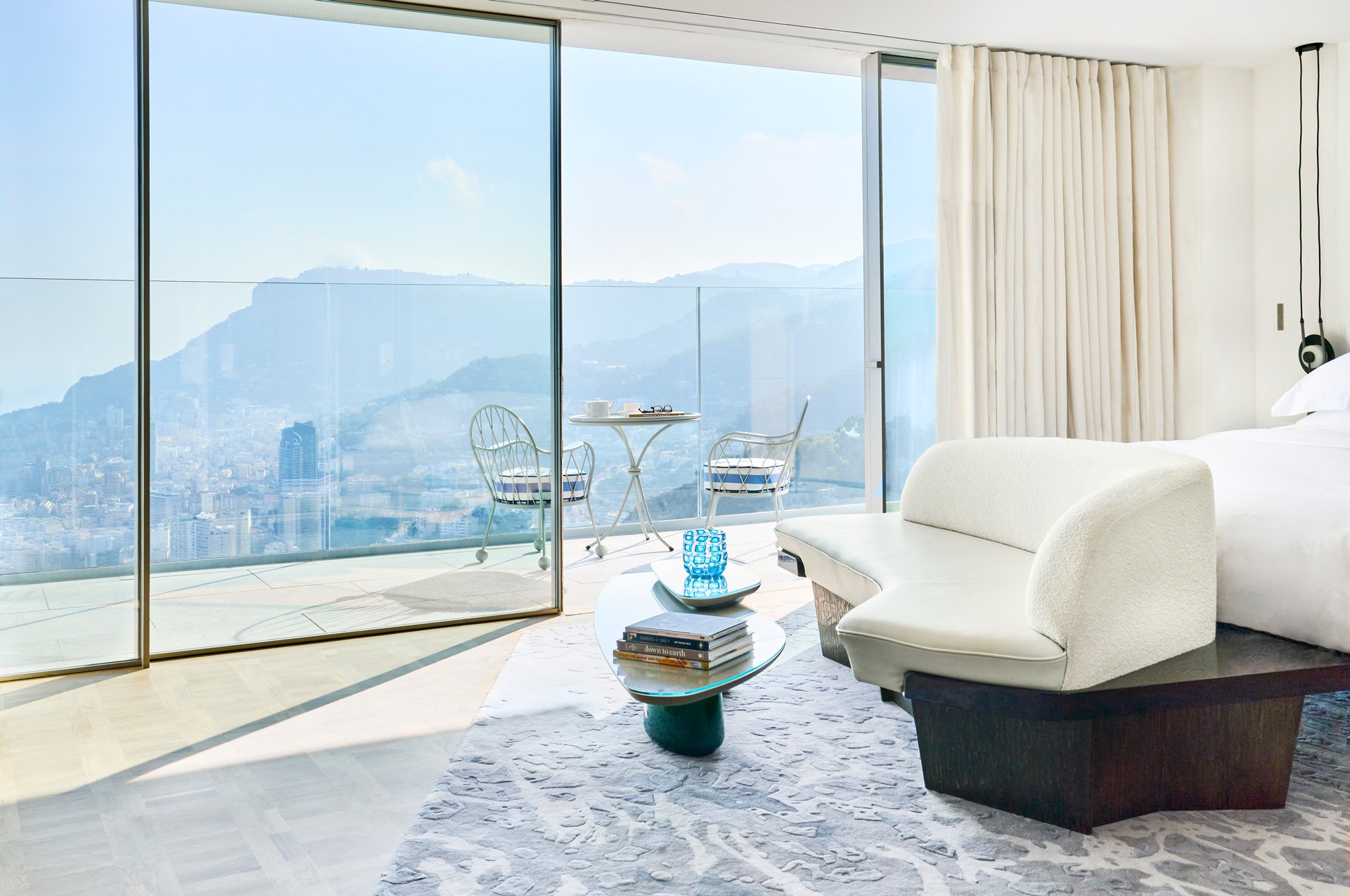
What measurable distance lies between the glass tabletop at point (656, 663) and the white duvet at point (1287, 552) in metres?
1.13

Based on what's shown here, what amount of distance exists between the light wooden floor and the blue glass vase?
806mm

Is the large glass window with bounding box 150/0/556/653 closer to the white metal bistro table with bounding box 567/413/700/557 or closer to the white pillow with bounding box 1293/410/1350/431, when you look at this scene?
the white metal bistro table with bounding box 567/413/700/557

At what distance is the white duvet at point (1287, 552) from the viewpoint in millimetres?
2092

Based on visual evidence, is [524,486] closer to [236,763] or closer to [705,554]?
[705,554]

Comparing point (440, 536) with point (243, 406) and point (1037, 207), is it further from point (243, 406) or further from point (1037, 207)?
point (1037, 207)

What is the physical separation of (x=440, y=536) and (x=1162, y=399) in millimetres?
3627

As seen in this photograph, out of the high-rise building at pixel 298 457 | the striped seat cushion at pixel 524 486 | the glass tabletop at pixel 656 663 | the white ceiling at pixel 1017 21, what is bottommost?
the glass tabletop at pixel 656 663

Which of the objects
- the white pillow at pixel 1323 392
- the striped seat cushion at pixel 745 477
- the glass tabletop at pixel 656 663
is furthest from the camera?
the striped seat cushion at pixel 745 477

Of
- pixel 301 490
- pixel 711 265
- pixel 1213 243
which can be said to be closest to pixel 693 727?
pixel 301 490

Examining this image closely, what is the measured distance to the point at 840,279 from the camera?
6.99m

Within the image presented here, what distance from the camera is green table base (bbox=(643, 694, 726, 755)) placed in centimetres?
244

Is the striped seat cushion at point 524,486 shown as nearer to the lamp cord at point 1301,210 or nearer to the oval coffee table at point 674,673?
the oval coffee table at point 674,673

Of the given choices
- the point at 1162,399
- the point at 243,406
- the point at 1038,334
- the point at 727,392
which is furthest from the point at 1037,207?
the point at 243,406

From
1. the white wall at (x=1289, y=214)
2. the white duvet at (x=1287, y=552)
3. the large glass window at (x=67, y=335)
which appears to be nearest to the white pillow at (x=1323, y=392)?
the white wall at (x=1289, y=214)
